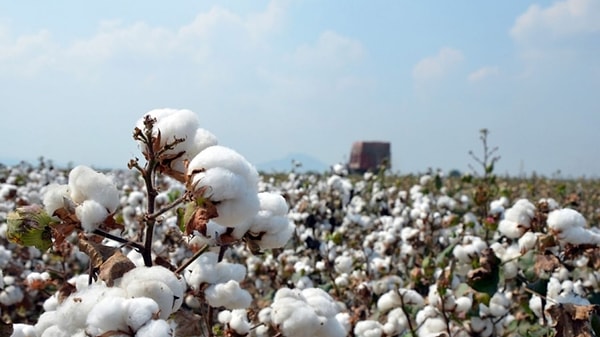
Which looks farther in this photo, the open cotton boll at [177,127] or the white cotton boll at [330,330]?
the white cotton boll at [330,330]

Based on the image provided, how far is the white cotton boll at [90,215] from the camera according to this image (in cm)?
112

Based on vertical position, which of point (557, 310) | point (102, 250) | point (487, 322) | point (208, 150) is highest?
point (208, 150)

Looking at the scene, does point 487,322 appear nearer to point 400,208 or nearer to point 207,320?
point 207,320

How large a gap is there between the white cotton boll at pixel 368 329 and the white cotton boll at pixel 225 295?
1000 millimetres

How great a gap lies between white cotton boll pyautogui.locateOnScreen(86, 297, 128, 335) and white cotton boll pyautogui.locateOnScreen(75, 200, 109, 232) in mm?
198

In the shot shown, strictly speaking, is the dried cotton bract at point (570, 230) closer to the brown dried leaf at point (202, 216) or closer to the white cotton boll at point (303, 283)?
the brown dried leaf at point (202, 216)

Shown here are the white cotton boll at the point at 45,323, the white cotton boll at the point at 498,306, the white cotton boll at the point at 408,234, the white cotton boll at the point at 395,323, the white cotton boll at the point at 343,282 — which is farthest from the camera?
the white cotton boll at the point at 408,234

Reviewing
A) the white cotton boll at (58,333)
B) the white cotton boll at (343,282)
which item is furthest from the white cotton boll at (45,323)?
the white cotton boll at (343,282)

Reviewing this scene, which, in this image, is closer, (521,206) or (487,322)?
(521,206)

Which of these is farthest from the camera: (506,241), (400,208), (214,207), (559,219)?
(400,208)

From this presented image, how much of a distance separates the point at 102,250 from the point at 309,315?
40 centimetres

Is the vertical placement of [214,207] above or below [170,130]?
below

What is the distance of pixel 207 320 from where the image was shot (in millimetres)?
1462

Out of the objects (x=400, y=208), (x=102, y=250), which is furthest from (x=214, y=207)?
(x=400, y=208)
